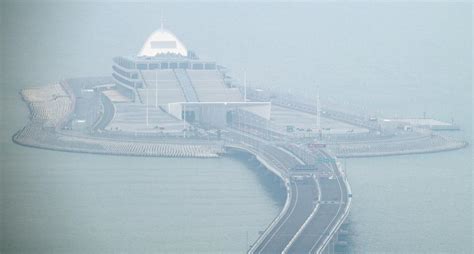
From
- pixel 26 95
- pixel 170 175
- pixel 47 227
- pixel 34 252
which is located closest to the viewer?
pixel 34 252

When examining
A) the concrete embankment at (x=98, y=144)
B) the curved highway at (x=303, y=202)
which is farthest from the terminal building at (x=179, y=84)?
the curved highway at (x=303, y=202)

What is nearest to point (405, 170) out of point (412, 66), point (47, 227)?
point (47, 227)

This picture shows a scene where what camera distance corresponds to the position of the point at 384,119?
90.3ft

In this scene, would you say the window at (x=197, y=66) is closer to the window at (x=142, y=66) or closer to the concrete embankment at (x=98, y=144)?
the window at (x=142, y=66)

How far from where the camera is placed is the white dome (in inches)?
1212

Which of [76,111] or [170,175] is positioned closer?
[170,175]

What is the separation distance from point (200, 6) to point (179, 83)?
109 ft

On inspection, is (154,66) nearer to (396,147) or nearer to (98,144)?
(98,144)

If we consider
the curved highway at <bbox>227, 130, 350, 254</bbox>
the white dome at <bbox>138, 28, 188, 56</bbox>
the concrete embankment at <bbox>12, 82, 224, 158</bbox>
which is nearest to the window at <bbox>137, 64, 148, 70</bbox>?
the white dome at <bbox>138, 28, 188, 56</bbox>

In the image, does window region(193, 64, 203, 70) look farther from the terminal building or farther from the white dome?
the white dome

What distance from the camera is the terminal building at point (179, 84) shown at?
27125 millimetres

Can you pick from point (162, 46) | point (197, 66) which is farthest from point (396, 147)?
point (162, 46)

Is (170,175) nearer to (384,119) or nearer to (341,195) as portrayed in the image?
A: (341,195)

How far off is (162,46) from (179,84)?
2.23 meters
